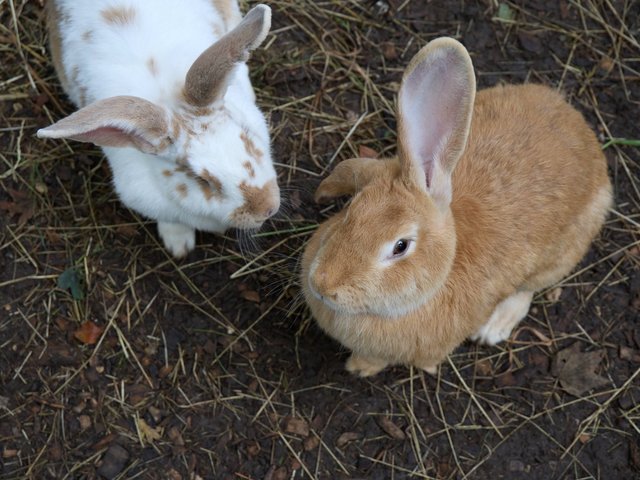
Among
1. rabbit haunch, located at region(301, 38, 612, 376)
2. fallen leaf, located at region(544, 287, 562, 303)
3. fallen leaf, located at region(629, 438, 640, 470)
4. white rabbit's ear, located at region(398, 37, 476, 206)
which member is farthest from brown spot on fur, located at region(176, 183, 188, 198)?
fallen leaf, located at region(629, 438, 640, 470)

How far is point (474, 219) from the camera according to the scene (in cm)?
286

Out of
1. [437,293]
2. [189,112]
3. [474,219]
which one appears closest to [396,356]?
[437,293]

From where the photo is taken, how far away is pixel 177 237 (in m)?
3.69

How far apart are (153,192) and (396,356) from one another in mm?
1372

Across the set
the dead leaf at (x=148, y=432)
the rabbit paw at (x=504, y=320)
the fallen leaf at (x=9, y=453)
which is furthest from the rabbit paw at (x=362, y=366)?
the fallen leaf at (x=9, y=453)

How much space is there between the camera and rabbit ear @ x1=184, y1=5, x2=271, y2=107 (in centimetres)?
258

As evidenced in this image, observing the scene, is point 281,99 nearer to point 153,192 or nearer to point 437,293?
point 153,192

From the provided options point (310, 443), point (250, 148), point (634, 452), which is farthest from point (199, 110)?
point (634, 452)

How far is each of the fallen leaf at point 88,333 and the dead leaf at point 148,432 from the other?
51cm

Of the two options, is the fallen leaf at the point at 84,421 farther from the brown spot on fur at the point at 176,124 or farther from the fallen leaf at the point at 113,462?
the brown spot on fur at the point at 176,124

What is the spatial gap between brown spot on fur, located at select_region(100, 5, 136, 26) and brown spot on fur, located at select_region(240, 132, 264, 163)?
0.78 metres

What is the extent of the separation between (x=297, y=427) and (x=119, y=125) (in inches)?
76.6

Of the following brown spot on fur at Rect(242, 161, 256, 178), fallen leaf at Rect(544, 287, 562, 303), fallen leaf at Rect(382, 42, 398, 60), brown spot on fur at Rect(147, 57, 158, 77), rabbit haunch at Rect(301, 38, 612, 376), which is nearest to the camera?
rabbit haunch at Rect(301, 38, 612, 376)

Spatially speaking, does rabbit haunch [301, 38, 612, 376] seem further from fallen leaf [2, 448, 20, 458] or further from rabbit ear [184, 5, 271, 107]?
fallen leaf [2, 448, 20, 458]
